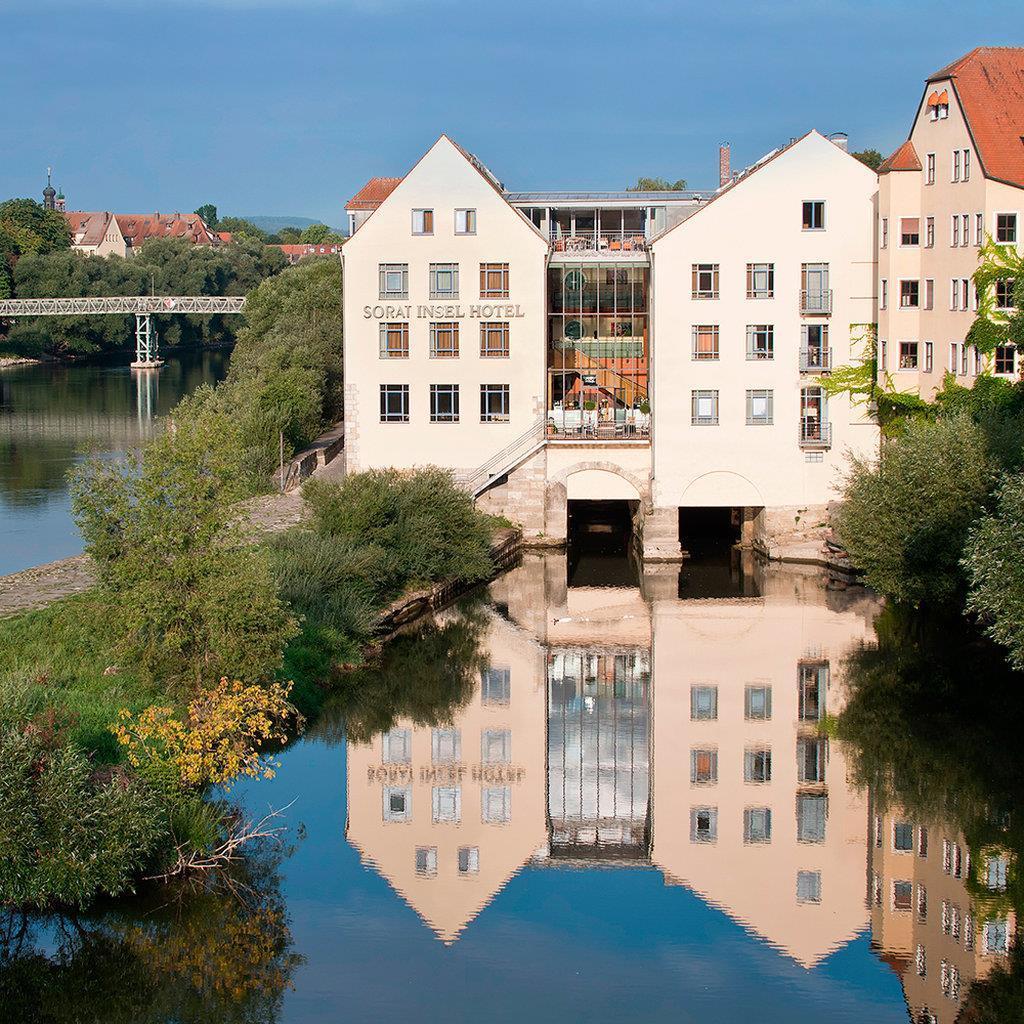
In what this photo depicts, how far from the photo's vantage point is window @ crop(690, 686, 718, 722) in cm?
2870

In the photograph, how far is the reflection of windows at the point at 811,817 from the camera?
2261 centimetres

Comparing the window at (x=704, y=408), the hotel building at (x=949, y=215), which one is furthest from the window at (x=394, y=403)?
the hotel building at (x=949, y=215)

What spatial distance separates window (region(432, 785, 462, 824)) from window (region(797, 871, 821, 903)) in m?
5.05

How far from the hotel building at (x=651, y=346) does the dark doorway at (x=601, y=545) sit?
3.86ft

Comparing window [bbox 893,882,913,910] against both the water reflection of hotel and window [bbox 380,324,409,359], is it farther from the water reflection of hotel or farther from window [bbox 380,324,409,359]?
window [bbox 380,324,409,359]

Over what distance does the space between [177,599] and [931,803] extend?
11500 millimetres

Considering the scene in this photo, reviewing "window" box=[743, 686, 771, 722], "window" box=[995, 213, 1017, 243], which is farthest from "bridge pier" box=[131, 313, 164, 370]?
"window" box=[743, 686, 771, 722]

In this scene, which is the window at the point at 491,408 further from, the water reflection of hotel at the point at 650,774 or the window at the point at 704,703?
the window at the point at 704,703

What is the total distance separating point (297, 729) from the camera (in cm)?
2566

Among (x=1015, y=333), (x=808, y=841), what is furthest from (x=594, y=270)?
(x=808, y=841)

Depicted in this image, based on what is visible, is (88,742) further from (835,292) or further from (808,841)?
(835,292)

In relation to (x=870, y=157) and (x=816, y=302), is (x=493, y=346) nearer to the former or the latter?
(x=816, y=302)

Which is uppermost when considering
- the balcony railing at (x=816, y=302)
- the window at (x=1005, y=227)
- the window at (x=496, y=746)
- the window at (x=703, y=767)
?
the window at (x=1005, y=227)

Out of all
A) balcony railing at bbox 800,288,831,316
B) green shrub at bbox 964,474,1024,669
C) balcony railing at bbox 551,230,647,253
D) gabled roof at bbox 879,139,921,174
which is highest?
gabled roof at bbox 879,139,921,174
